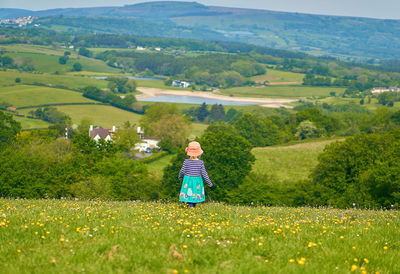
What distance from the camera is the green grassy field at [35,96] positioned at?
558ft

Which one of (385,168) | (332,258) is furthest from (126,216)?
(385,168)

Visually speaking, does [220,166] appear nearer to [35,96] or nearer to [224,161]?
[224,161]

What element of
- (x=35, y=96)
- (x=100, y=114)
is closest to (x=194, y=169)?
(x=100, y=114)

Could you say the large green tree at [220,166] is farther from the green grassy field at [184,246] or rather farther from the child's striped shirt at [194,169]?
the green grassy field at [184,246]

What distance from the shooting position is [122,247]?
9.72 metres

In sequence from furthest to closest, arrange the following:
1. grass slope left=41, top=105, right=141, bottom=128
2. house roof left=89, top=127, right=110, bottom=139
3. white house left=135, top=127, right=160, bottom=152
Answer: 1. grass slope left=41, top=105, right=141, bottom=128
2. house roof left=89, top=127, right=110, bottom=139
3. white house left=135, top=127, right=160, bottom=152

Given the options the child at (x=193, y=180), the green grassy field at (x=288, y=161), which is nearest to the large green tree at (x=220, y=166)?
the green grassy field at (x=288, y=161)

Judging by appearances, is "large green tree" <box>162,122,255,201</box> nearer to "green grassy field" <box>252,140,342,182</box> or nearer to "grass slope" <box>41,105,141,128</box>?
"green grassy field" <box>252,140,342,182</box>

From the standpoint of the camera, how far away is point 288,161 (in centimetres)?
8881

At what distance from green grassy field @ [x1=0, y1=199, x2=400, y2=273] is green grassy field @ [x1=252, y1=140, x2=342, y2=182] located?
6651 cm

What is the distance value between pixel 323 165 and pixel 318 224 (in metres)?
43.2

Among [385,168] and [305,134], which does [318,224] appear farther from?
[305,134]

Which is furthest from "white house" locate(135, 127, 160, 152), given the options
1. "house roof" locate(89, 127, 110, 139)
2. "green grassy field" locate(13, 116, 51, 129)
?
"green grassy field" locate(13, 116, 51, 129)

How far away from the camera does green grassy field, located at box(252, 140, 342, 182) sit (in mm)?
81175
